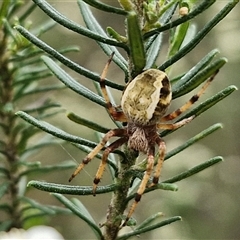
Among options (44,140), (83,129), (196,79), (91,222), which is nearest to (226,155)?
(83,129)

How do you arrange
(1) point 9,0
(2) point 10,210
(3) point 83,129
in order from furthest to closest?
(3) point 83,129 → (2) point 10,210 → (1) point 9,0

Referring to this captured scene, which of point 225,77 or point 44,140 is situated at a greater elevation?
point 225,77

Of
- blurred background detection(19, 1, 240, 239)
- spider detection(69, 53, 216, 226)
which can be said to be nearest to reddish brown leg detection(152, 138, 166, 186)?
spider detection(69, 53, 216, 226)

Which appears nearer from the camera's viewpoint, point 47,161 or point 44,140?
point 44,140

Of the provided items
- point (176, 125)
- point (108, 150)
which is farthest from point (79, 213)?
point (176, 125)

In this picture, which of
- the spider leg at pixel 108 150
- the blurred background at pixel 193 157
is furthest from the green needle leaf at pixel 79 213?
the blurred background at pixel 193 157

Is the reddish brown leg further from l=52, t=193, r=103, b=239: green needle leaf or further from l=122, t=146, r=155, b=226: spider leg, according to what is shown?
l=52, t=193, r=103, b=239: green needle leaf

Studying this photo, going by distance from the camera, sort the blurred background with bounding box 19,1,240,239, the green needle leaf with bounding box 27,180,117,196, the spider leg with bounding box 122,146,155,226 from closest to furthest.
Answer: the green needle leaf with bounding box 27,180,117,196 → the spider leg with bounding box 122,146,155,226 → the blurred background with bounding box 19,1,240,239

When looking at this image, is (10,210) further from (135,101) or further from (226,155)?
(226,155)
